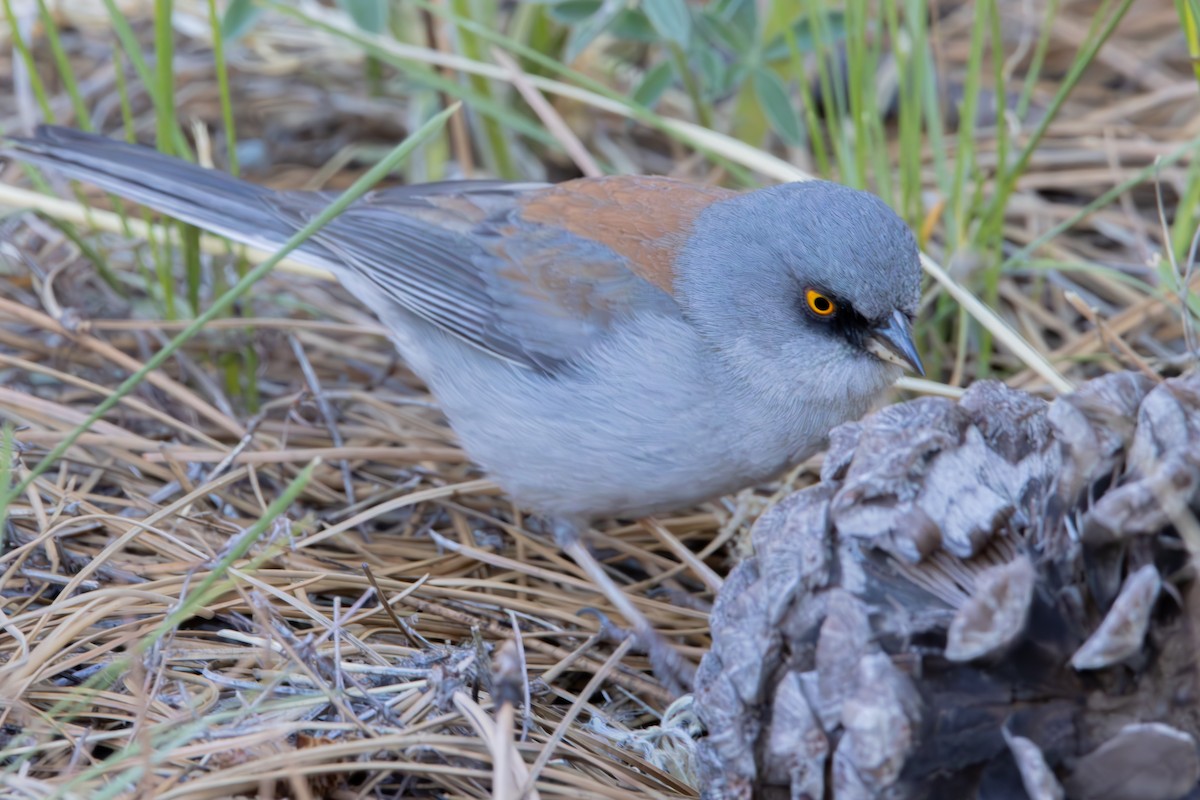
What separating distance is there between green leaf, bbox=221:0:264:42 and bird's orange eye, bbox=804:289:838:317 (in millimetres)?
2045

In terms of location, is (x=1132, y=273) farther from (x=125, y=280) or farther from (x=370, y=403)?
(x=125, y=280)

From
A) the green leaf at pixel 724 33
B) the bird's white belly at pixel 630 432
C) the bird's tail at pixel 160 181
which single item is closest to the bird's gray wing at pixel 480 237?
the bird's tail at pixel 160 181

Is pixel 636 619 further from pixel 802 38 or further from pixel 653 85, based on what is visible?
pixel 802 38

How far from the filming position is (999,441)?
76.0 inches

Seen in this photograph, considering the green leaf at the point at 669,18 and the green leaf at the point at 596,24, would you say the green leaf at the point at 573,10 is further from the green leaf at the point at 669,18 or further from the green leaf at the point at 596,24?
the green leaf at the point at 669,18

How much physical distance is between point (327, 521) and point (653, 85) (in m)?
1.71

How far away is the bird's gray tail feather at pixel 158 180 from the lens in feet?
10.5

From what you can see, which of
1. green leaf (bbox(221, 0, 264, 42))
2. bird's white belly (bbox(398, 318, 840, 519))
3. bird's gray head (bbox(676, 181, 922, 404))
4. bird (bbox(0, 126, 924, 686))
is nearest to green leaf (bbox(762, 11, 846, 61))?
bird (bbox(0, 126, 924, 686))

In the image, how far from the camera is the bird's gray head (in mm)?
2646

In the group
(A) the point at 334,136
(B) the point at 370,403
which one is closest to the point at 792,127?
(B) the point at 370,403

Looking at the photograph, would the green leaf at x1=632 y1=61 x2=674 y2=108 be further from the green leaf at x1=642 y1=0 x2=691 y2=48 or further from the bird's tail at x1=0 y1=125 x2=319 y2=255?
the bird's tail at x1=0 y1=125 x2=319 y2=255

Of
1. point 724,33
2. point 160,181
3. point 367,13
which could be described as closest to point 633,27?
point 724,33

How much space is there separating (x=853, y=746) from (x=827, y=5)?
9.18 feet

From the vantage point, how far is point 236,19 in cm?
367
